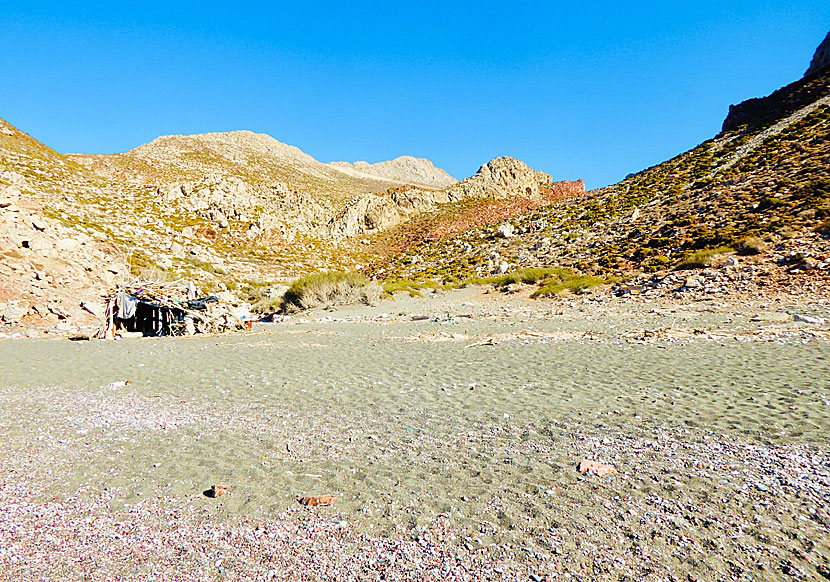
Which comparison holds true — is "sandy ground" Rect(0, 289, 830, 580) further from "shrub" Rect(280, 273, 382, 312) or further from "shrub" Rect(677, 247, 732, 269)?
"shrub" Rect(280, 273, 382, 312)

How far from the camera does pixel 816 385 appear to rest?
584 cm

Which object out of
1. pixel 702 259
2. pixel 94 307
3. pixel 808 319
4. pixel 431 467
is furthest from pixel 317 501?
pixel 702 259

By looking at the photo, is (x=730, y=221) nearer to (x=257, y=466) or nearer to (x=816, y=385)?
(x=816, y=385)

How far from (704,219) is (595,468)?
3013cm

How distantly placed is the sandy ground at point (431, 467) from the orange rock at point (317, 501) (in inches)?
4.3

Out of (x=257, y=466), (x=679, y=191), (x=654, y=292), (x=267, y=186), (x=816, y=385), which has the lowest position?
(x=257, y=466)

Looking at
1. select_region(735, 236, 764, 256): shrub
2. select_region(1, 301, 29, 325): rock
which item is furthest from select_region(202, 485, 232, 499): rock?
select_region(735, 236, 764, 256): shrub

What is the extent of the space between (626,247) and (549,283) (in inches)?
330

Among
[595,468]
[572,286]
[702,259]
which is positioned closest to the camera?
[595,468]

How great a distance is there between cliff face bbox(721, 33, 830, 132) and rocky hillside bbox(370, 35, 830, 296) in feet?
0.59

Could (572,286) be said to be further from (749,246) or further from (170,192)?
(170,192)

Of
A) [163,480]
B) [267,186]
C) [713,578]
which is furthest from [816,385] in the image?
[267,186]

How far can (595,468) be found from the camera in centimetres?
384

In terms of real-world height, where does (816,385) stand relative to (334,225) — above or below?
below
